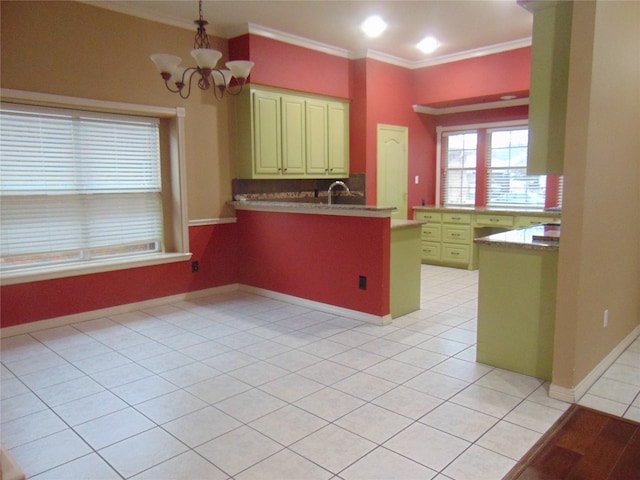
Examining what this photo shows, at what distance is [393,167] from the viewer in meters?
6.62

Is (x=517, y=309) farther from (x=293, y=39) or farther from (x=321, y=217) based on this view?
(x=293, y=39)

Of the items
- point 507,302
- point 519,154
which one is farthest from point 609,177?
point 519,154

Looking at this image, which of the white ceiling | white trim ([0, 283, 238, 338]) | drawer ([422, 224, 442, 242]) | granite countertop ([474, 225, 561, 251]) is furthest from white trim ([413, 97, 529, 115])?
white trim ([0, 283, 238, 338])

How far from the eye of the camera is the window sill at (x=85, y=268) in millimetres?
3931

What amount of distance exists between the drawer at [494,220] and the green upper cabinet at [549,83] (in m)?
3.43

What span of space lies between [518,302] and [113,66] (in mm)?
3997

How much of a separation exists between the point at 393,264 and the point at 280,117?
2286 mm

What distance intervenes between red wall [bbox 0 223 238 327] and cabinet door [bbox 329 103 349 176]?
1.58m

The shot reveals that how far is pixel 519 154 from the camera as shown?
21.9 feet

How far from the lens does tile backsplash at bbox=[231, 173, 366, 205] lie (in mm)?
5559

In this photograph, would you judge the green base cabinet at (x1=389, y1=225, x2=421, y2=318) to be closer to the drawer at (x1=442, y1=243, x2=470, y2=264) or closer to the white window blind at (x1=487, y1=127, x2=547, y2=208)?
the drawer at (x1=442, y1=243, x2=470, y2=264)

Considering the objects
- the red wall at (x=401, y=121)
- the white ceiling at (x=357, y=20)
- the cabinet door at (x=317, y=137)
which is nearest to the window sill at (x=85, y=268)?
the cabinet door at (x=317, y=137)

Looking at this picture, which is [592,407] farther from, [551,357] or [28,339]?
[28,339]

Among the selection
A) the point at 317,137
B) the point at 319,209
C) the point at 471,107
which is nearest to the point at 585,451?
the point at 319,209
